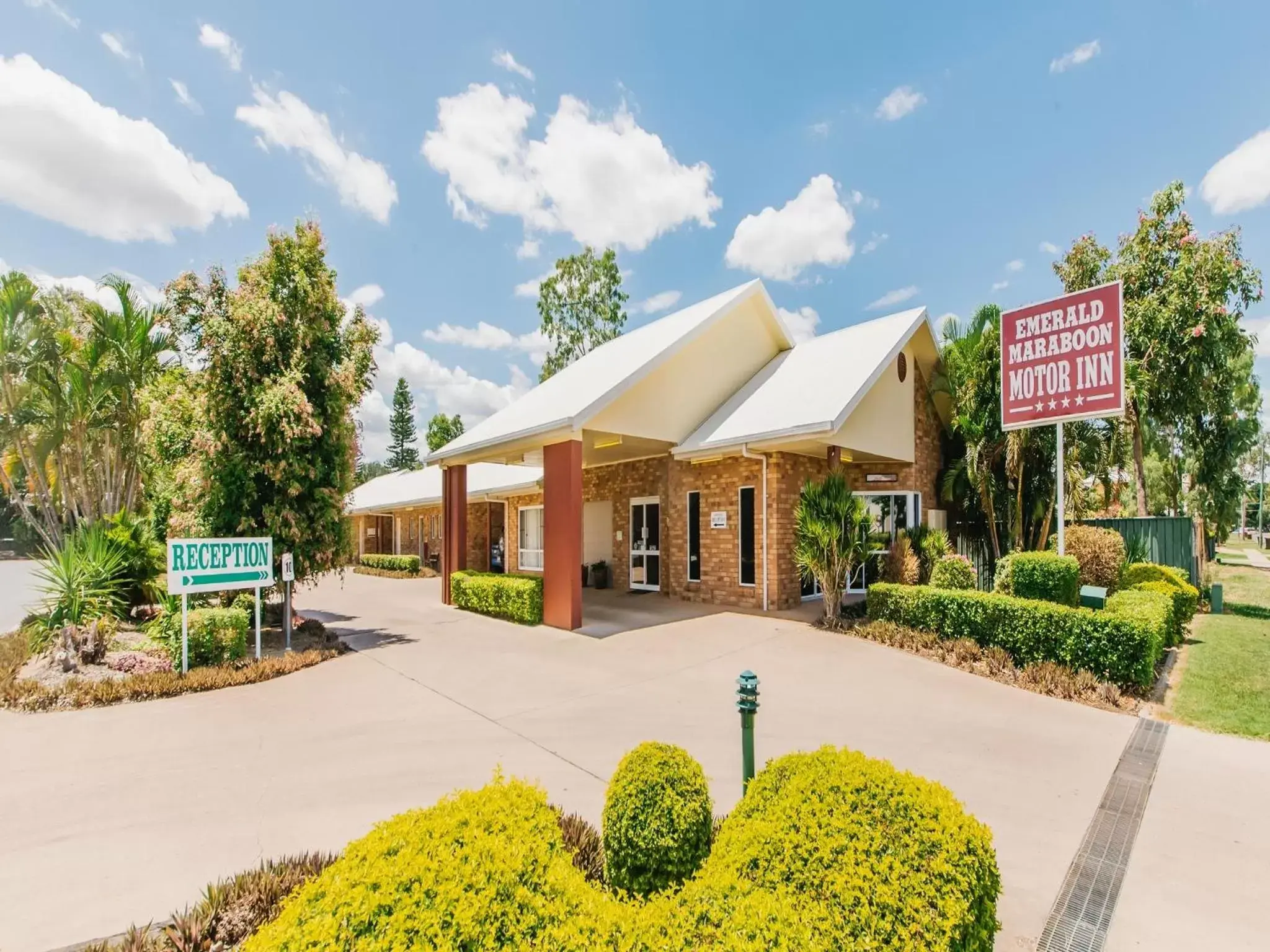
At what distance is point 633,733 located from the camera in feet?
19.4

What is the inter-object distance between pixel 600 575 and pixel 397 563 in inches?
471

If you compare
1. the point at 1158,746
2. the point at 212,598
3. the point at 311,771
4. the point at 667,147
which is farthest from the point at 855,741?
the point at 667,147

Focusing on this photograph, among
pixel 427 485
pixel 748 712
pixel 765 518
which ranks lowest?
pixel 748 712

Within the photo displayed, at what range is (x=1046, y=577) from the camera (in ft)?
29.1

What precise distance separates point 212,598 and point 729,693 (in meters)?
10.8

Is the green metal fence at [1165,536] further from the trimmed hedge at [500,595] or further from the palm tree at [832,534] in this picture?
the trimmed hedge at [500,595]

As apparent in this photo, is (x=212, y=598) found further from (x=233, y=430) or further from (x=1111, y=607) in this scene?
(x=1111, y=607)

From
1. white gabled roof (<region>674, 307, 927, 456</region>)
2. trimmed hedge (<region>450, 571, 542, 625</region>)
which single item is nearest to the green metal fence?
white gabled roof (<region>674, 307, 927, 456</region>)

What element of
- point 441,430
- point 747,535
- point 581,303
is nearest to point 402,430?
point 441,430

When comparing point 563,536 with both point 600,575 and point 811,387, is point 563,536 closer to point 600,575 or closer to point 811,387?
point 811,387

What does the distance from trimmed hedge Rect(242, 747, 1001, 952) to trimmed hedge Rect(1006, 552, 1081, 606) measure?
7.68m

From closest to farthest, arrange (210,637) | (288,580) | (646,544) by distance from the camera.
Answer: (210,637)
(288,580)
(646,544)

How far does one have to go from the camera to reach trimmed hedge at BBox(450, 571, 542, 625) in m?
11.5

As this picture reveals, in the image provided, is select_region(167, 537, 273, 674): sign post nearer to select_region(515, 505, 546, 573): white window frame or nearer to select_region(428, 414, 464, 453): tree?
select_region(515, 505, 546, 573): white window frame
